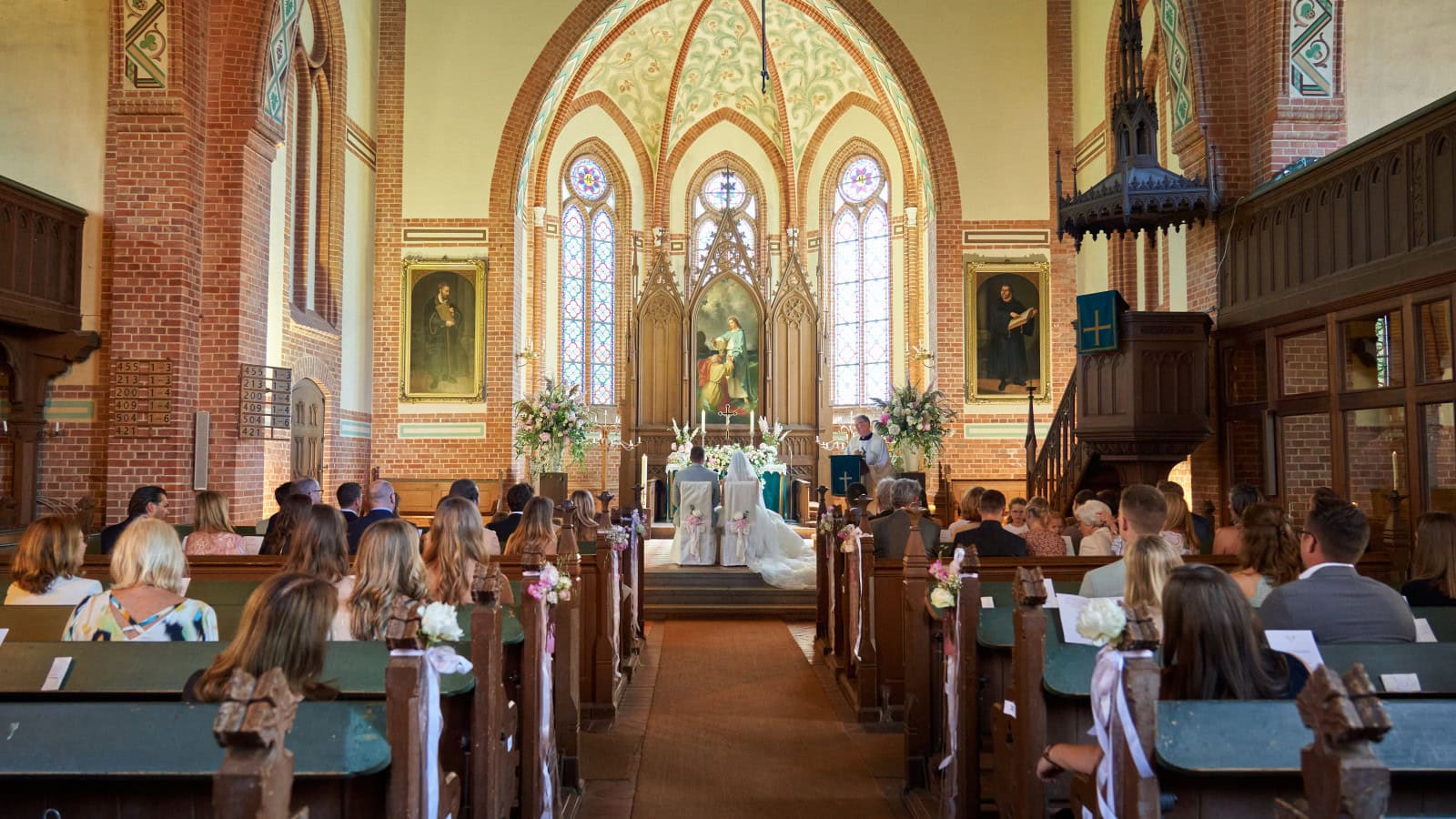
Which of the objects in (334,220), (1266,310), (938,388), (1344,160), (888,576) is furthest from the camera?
(938,388)

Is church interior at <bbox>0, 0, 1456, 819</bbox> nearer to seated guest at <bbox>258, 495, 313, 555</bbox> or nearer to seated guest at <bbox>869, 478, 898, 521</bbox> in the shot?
seated guest at <bbox>258, 495, 313, 555</bbox>

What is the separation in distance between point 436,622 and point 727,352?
1805 cm

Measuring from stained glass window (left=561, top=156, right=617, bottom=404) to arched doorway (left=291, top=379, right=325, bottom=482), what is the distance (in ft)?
22.9

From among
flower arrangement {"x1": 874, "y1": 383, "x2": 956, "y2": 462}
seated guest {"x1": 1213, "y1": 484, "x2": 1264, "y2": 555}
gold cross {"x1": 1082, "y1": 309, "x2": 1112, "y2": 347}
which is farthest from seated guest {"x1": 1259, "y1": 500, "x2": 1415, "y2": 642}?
flower arrangement {"x1": 874, "y1": 383, "x2": 956, "y2": 462}

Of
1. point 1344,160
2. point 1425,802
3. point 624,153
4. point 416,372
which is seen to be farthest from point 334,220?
point 1425,802

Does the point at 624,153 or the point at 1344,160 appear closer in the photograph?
the point at 1344,160

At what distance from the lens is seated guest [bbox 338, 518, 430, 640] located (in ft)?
12.8

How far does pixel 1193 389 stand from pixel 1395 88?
3572mm

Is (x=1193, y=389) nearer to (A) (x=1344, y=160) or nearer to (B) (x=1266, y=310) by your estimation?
(B) (x=1266, y=310)

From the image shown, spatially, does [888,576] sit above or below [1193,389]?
below

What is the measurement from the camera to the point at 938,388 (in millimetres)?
15820

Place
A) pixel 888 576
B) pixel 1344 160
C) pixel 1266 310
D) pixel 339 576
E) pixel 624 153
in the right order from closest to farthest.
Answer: pixel 339 576 < pixel 888 576 < pixel 1344 160 < pixel 1266 310 < pixel 624 153

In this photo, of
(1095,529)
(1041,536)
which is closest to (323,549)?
(1041,536)

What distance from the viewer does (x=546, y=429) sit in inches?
623
